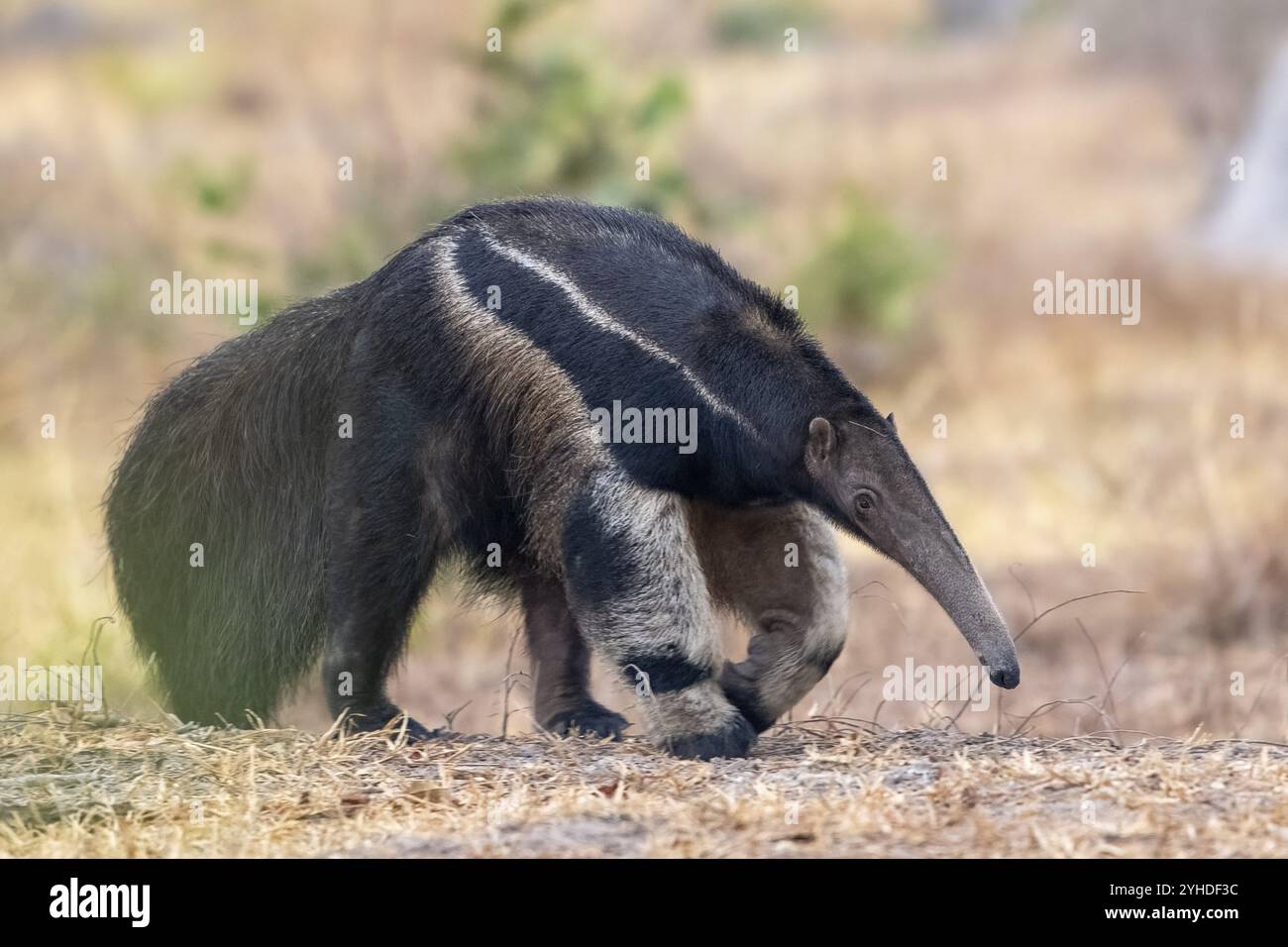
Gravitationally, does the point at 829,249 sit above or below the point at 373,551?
above

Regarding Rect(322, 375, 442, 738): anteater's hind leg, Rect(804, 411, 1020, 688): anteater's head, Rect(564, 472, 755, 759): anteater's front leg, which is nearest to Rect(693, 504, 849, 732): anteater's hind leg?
Rect(564, 472, 755, 759): anteater's front leg

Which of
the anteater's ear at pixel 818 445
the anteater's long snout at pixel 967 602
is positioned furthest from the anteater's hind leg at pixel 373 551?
the anteater's long snout at pixel 967 602

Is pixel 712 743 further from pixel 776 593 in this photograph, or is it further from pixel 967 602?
pixel 967 602

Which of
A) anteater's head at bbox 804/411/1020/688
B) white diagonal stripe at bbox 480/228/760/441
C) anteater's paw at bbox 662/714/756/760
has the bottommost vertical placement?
anteater's paw at bbox 662/714/756/760

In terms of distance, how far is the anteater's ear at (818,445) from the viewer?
5.08 metres

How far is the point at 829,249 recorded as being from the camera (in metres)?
17.2

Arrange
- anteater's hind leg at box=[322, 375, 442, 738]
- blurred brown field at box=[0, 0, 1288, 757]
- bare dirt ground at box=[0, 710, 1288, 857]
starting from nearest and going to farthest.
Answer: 1. bare dirt ground at box=[0, 710, 1288, 857]
2. anteater's hind leg at box=[322, 375, 442, 738]
3. blurred brown field at box=[0, 0, 1288, 757]

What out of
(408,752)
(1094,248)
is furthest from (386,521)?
(1094,248)

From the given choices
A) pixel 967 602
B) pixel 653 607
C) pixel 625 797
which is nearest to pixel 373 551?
pixel 653 607

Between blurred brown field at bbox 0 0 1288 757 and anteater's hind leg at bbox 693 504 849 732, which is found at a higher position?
blurred brown field at bbox 0 0 1288 757

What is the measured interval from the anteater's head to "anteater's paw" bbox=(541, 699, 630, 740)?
1251 mm

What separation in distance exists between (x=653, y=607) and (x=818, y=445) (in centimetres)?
71

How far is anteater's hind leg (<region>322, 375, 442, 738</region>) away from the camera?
5559mm

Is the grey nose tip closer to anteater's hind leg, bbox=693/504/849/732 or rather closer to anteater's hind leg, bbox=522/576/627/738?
anteater's hind leg, bbox=693/504/849/732
